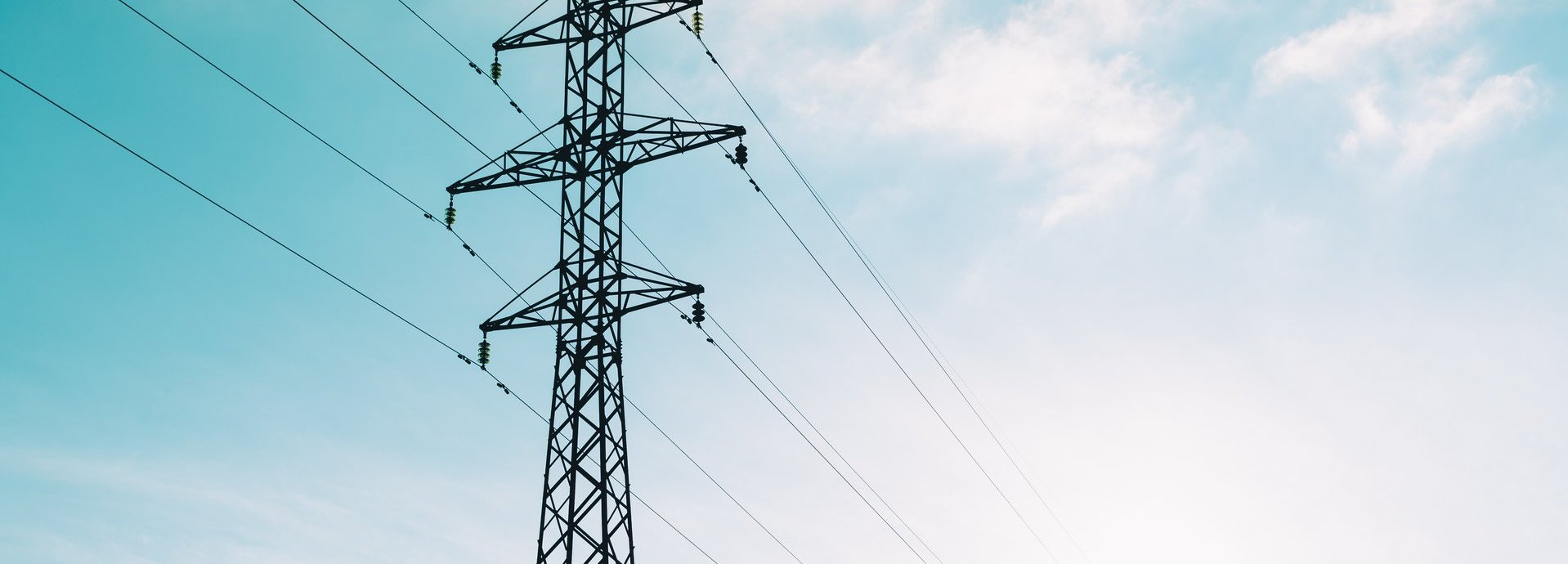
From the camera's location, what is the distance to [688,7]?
26.9m

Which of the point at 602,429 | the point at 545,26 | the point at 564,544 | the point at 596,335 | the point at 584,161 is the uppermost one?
the point at 545,26

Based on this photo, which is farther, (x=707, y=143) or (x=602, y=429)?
(x=707, y=143)

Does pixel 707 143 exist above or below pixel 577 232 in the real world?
above

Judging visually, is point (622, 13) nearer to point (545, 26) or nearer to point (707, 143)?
point (545, 26)

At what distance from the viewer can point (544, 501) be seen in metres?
23.1

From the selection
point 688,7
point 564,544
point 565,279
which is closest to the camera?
point 564,544

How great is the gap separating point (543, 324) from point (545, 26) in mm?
6592

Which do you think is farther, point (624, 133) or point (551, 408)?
point (624, 133)

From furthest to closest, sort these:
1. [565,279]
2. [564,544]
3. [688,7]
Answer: [688,7], [565,279], [564,544]

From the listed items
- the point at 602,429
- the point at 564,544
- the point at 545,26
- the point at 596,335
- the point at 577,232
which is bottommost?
the point at 564,544

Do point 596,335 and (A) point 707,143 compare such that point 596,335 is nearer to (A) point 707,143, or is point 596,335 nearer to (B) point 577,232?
(B) point 577,232

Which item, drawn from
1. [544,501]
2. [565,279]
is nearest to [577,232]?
[565,279]

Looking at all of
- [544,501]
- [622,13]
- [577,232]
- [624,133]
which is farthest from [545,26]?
[544,501]

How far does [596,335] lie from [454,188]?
181 inches
